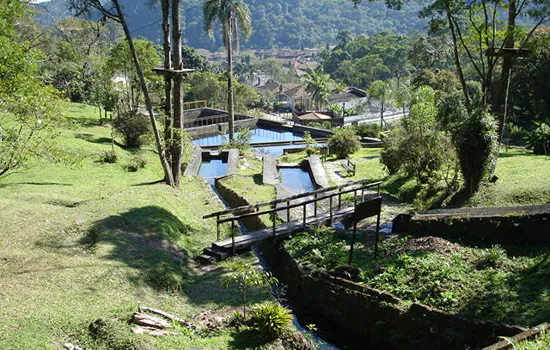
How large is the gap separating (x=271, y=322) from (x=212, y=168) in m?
21.1

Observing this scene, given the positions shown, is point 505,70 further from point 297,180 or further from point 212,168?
point 212,168

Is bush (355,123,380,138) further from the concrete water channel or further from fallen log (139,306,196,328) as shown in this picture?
fallen log (139,306,196,328)

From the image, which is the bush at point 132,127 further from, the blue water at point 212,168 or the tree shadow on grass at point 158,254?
the tree shadow on grass at point 158,254

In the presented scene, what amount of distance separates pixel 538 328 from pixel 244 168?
21255mm

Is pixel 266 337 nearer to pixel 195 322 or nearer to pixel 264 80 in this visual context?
pixel 195 322

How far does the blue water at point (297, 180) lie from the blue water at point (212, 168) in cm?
355

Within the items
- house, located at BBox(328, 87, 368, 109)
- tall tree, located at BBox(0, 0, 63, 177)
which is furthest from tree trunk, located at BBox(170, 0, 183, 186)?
house, located at BBox(328, 87, 368, 109)

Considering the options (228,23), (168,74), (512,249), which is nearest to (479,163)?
(512,249)

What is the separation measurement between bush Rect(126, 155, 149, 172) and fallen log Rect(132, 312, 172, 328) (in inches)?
606

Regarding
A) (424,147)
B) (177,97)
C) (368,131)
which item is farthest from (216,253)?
(368,131)

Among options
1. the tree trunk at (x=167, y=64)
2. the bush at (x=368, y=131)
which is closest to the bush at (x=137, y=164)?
the tree trunk at (x=167, y=64)

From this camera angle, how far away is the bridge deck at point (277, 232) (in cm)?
1259

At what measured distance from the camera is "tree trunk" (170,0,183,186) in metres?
18.0

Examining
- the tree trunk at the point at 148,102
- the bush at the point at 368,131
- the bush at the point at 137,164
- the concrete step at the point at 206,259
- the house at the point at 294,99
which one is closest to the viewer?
the concrete step at the point at 206,259
